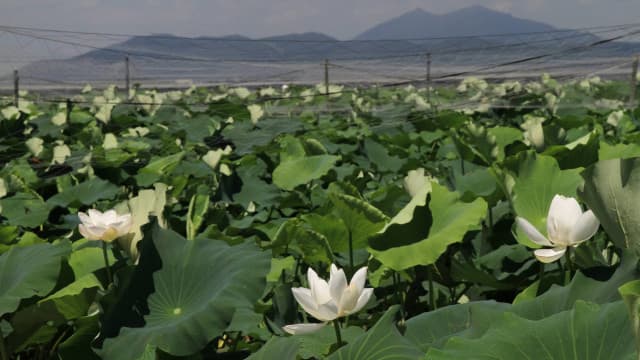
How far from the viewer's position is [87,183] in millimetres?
2770

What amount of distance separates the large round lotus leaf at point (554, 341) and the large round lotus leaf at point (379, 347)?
5.1 inches

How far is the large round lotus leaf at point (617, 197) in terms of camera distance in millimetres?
1146

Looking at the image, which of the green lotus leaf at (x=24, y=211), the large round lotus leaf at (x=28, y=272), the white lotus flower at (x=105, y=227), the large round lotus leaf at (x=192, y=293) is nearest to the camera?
the large round lotus leaf at (x=192, y=293)

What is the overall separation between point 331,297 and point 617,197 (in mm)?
461

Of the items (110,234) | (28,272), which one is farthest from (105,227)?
(28,272)

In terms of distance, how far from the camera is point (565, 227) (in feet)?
3.76

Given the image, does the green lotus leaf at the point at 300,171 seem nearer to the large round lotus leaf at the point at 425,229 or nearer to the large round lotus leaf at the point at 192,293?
the large round lotus leaf at the point at 425,229

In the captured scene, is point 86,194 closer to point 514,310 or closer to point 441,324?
point 441,324

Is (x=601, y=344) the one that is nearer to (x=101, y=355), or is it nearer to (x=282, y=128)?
(x=101, y=355)

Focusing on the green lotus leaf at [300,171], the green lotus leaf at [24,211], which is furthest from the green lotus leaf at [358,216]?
the green lotus leaf at [24,211]

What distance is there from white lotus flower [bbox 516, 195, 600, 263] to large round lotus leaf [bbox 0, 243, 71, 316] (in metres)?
0.77

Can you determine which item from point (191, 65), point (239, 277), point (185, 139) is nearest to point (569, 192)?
point (239, 277)

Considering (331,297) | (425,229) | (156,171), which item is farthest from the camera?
(156,171)

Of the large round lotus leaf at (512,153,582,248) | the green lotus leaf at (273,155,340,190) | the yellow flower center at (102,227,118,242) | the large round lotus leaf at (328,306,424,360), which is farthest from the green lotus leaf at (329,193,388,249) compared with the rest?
the green lotus leaf at (273,155,340,190)
